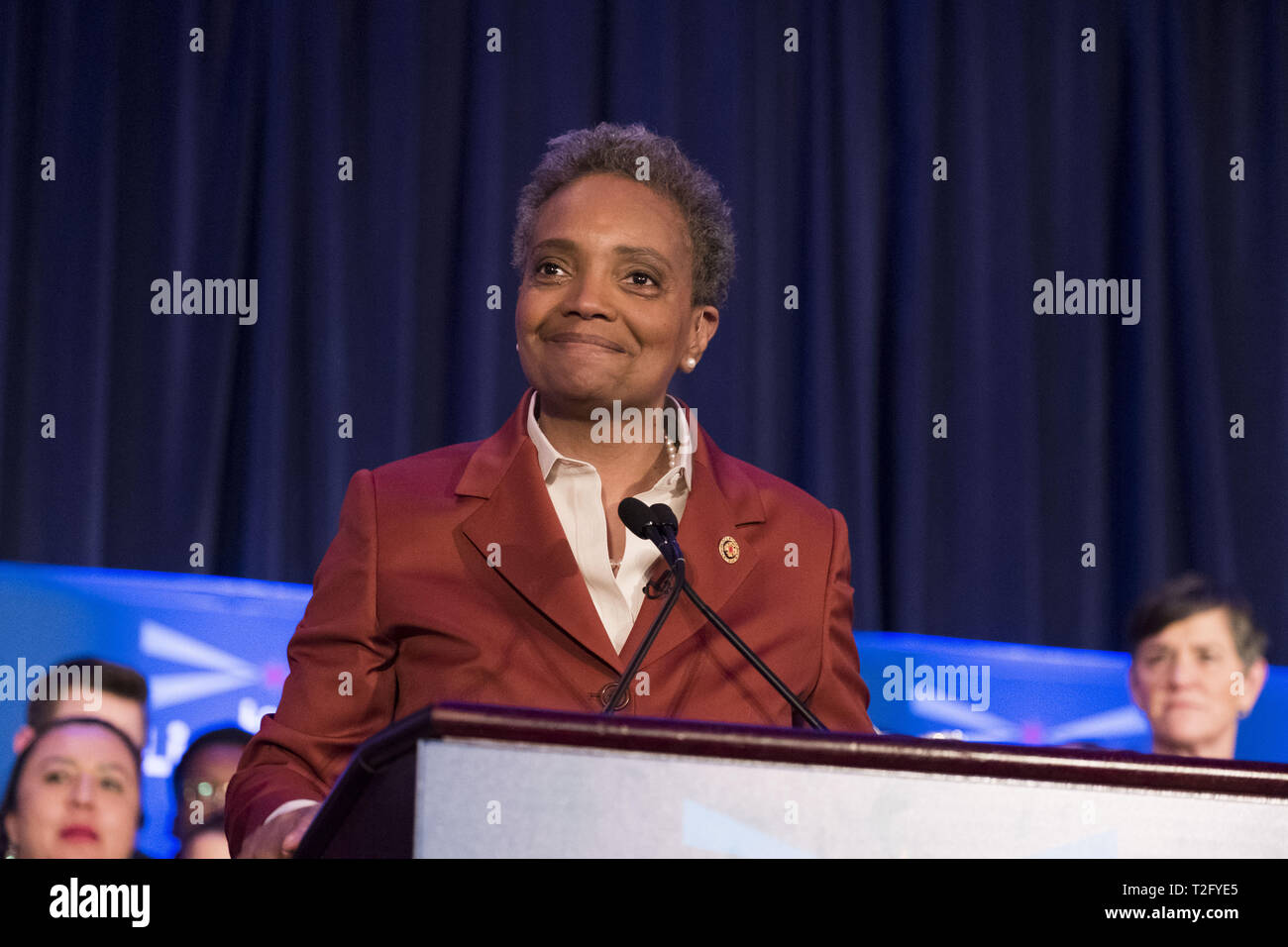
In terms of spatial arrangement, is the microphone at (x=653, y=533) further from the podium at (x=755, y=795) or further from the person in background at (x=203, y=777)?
the person in background at (x=203, y=777)

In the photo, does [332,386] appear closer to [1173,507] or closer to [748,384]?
[748,384]

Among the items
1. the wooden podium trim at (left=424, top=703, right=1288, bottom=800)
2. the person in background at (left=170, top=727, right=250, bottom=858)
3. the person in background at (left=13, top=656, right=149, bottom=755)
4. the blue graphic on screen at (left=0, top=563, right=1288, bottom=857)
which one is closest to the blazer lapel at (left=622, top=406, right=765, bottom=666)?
the wooden podium trim at (left=424, top=703, right=1288, bottom=800)

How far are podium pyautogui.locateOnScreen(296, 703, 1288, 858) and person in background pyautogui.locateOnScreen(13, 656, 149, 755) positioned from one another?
1921 mm

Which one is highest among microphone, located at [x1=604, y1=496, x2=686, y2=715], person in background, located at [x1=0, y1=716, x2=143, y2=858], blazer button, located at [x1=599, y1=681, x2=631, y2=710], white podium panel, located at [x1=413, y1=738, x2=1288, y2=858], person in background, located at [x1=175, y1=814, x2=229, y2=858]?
microphone, located at [x1=604, y1=496, x2=686, y2=715]

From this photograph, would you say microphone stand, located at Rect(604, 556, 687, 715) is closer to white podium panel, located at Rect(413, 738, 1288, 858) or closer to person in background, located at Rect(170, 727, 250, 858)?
white podium panel, located at Rect(413, 738, 1288, 858)

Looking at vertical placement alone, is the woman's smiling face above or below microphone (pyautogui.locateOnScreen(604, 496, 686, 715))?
above

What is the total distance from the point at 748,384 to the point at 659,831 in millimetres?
2319

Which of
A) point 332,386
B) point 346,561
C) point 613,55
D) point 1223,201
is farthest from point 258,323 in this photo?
point 1223,201

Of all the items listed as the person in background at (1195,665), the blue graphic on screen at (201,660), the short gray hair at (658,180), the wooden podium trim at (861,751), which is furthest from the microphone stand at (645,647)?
the person in background at (1195,665)

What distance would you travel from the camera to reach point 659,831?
96cm

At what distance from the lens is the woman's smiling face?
1.86m

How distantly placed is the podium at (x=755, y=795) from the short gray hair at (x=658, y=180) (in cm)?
118
